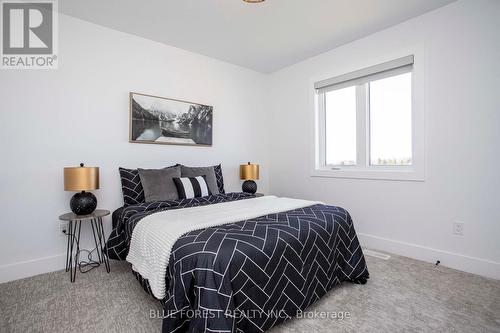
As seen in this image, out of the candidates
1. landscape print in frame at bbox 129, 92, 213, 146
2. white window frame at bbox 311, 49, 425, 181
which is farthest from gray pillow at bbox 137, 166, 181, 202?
white window frame at bbox 311, 49, 425, 181

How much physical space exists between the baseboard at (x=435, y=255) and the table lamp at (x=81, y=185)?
9.79 ft

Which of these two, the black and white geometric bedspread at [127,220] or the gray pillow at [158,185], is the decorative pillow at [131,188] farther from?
the black and white geometric bedspread at [127,220]

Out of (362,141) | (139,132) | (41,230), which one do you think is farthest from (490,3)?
(41,230)

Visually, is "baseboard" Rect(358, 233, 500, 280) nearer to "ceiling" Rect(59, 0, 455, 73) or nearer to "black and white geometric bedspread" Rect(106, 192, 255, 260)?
"black and white geometric bedspread" Rect(106, 192, 255, 260)

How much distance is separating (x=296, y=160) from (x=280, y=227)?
2.29 m

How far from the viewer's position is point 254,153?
4145 millimetres

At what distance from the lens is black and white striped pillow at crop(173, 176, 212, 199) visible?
2.63 m

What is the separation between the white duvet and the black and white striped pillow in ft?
1.68

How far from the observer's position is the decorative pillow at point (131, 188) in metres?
2.56

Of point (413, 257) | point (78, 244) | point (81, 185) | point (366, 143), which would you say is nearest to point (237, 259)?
point (81, 185)

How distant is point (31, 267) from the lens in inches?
90.4

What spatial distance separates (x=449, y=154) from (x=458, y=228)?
709mm

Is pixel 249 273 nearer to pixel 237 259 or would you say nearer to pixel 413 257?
pixel 237 259

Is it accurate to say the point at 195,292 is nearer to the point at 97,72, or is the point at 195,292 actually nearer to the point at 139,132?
the point at 139,132
